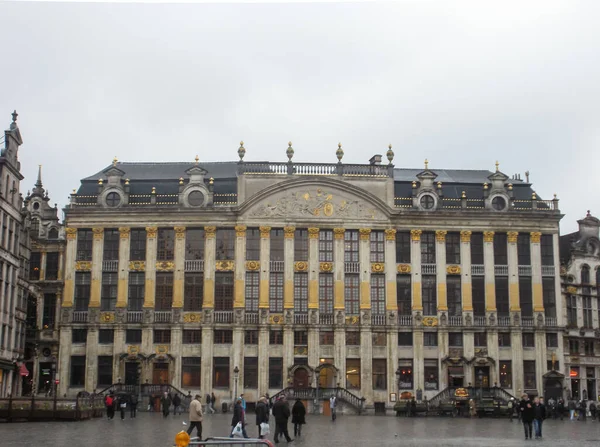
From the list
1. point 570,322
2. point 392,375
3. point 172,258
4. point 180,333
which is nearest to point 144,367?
point 180,333

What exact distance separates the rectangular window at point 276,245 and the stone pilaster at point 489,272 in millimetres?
16748

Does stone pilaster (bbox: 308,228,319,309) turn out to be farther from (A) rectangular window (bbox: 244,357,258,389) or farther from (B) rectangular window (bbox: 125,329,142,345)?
(B) rectangular window (bbox: 125,329,142,345)

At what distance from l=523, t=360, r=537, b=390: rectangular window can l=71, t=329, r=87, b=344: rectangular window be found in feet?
116

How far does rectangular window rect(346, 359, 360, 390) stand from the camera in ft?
234

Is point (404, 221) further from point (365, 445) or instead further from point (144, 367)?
point (365, 445)

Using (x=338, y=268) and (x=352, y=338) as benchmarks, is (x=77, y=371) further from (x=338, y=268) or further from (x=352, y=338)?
(x=338, y=268)

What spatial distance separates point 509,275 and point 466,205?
677 centimetres

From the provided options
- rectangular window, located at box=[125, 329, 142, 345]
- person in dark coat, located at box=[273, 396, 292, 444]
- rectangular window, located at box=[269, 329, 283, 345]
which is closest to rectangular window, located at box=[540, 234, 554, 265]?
rectangular window, located at box=[269, 329, 283, 345]

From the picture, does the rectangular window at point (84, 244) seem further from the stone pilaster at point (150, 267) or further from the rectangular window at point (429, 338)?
the rectangular window at point (429, 338)

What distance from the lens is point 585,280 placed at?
7812 cm

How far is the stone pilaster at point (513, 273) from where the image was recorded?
241ft

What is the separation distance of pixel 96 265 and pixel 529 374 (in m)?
36.0

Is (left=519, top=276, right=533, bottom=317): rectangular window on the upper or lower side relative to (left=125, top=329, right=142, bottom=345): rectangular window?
upper

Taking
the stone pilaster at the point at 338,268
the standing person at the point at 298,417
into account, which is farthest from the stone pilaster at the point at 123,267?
the standing person at the point at 298,417
